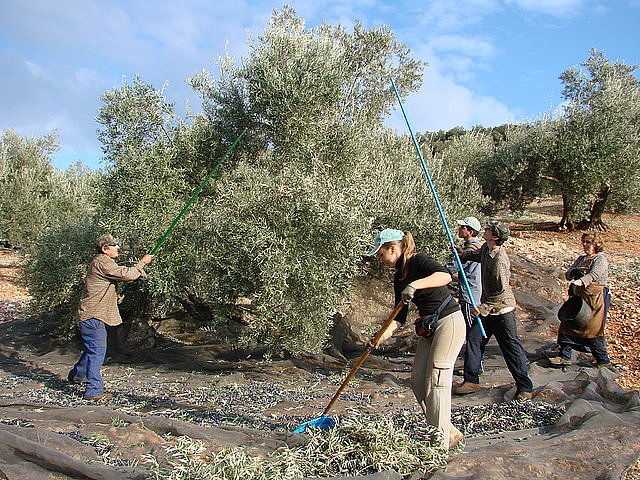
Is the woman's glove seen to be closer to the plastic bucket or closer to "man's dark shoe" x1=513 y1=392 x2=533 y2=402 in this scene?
"man's dark shoe" x1=513 y1=392 x2=533 y2=402

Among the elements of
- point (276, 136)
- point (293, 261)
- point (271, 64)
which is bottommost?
point (293, 261)

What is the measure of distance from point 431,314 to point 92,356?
451cm

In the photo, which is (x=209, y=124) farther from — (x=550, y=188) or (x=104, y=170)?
(x=550, y=188)

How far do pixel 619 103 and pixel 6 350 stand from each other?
1869 cm

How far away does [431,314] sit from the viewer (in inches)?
179

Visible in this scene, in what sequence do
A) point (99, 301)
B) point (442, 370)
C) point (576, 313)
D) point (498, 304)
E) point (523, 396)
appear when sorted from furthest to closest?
1. point (576, 313)
2. point (99, 301)
3. point (498, 304)
4. point (523, 396)
5. point (442, 370)

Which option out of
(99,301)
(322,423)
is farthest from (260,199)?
(322,423)

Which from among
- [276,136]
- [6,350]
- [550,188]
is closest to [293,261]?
[276,136]

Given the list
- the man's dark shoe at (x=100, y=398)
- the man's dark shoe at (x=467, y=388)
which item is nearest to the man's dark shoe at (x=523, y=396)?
the man's dark shoe at (x=467, y=388)

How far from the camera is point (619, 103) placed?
17.8m

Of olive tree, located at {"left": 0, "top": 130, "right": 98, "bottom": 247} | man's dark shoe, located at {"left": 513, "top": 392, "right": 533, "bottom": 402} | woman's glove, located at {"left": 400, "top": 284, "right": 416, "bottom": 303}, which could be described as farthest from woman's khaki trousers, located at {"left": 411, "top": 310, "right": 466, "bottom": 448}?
olive tree, located at {"left": 0, "top": 130, "right": 98, "bottom": 247}

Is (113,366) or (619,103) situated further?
(619,103)

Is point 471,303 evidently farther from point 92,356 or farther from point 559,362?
point 92,356

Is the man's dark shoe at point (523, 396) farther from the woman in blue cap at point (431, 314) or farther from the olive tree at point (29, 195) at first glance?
the olive tree at point (29, 195)
